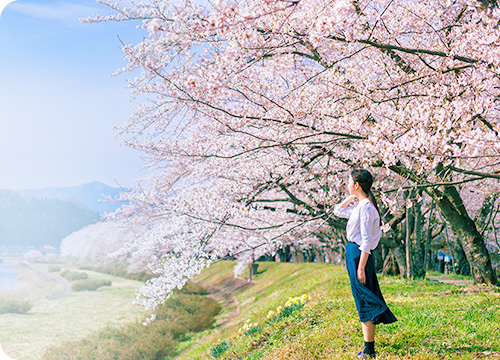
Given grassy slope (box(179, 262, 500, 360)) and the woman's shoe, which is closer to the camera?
the woman's shoe

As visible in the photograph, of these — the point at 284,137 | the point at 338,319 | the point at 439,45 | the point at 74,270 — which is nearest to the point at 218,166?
the point at 284,137

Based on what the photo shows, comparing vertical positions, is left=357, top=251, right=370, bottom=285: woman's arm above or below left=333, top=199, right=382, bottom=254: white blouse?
below

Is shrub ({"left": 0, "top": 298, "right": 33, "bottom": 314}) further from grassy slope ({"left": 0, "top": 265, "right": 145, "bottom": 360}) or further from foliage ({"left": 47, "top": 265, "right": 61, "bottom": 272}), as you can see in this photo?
foliage ({"left": 47, "top": 265, "right": 61, "bottom": 272})

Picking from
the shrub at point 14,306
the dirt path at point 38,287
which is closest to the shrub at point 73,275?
the dirt path at point 38,287

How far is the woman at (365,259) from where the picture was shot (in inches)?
141

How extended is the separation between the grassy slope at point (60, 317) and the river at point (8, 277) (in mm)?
1661

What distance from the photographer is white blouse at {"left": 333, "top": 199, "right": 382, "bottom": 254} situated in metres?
3.55

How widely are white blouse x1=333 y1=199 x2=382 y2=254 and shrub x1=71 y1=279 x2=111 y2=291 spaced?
4006 centimetres

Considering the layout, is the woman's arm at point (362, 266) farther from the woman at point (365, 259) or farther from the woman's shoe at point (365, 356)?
the woman's shoe at point (365, 356)

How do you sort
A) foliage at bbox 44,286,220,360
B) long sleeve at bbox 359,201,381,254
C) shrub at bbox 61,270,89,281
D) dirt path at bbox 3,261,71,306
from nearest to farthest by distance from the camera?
long sleeve at bbox 359,201,381,254, foliage at bbox 44,286,220,360, dirt path at bbox 3,261,71,306, shrub at bbox 61,270,89,281

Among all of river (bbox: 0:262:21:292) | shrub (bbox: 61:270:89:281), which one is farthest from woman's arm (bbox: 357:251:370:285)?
shrub (bbox: 61:270:89:281)

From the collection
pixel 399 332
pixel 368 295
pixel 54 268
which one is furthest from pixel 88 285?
pixel 368 295

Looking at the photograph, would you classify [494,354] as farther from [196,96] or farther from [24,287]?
[24,287]

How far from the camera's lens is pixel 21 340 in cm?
2170
